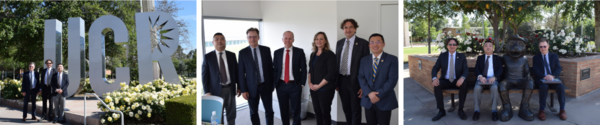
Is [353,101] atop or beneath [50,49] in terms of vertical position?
beneath

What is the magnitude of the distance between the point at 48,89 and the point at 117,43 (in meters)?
1.29

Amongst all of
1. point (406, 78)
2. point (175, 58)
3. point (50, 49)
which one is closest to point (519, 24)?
point (406, 78)

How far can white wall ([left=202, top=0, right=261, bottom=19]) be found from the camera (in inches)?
155

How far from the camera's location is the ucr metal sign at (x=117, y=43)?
176 inches

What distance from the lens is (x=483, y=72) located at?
139 inches

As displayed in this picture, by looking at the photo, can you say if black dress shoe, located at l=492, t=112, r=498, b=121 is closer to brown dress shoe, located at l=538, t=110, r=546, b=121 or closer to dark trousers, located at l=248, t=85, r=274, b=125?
brown dress shoe, located at l=538, t=110, r=546, b=121

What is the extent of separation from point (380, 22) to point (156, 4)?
3917 millimetres

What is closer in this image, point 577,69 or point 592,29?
point 577,69

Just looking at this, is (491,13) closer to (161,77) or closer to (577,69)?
(577,69)

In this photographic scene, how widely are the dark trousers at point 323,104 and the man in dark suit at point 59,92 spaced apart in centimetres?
408

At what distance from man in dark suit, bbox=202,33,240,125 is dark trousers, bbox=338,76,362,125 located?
1250 millimetres

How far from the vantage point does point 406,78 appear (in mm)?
4375

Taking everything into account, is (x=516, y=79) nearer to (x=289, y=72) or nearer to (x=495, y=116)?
(x=495, y=116)

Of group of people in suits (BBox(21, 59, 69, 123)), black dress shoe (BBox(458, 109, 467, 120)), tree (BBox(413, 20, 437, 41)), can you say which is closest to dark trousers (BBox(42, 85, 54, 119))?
group of people in suits (BBox(21, 59, 69, 123))
